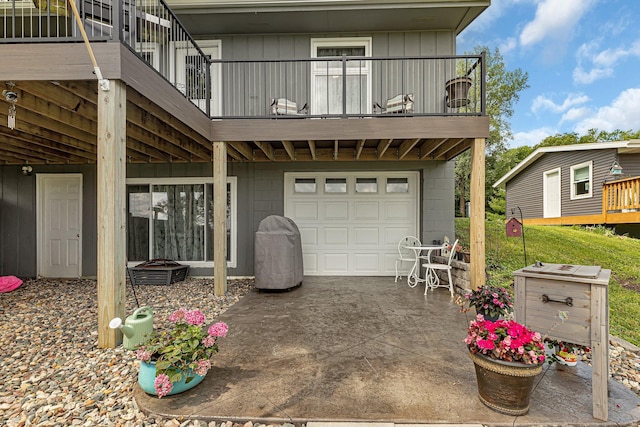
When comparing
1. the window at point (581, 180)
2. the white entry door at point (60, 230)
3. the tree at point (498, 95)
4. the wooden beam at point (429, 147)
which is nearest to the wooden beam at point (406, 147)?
the wooden beam at point (429, 147)

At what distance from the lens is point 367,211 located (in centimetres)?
619

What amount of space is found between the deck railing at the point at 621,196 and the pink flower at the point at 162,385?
11.7m

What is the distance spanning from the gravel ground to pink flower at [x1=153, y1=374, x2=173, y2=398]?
0.15m

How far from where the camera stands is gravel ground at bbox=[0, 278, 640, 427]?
1.90m

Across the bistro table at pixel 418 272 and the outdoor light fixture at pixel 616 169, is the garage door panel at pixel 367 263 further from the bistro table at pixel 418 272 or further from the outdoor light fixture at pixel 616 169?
the outdoor light fixture at pixel 616 169

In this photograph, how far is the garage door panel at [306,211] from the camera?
6230mm

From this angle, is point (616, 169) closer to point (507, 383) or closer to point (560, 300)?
point (560, 300)

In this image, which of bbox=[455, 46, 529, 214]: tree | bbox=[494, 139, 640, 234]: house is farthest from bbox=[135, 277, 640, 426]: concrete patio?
bbox=[455, 46, 529, 214]: tree

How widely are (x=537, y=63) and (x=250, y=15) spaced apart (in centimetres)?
2909

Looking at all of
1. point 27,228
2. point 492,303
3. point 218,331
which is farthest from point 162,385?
point 27,228

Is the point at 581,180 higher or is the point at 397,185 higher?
the point at 581,180

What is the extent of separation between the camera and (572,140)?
21.3 meters

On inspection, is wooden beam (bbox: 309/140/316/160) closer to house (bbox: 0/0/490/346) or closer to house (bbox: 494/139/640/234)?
house (bbox: 0/0/490/346)

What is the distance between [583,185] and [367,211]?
9.42 meters
